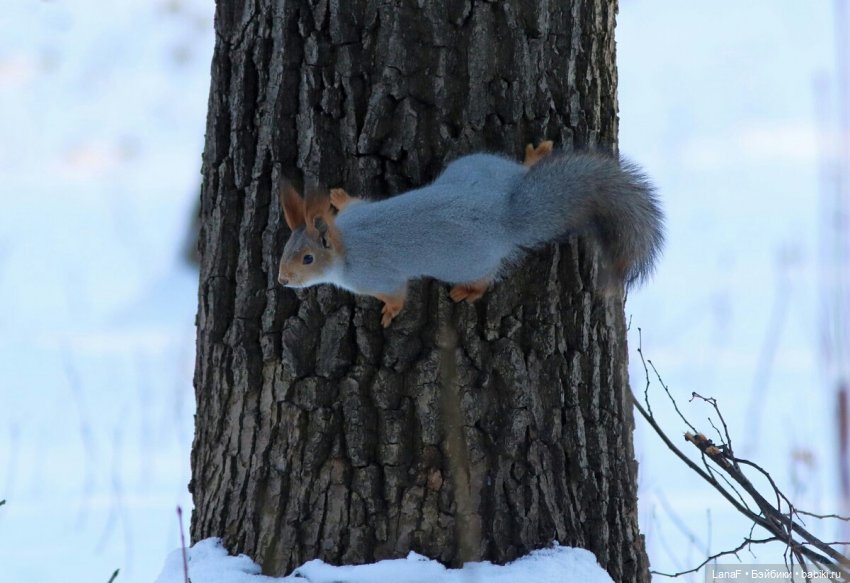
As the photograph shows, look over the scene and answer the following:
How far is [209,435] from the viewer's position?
2.16m

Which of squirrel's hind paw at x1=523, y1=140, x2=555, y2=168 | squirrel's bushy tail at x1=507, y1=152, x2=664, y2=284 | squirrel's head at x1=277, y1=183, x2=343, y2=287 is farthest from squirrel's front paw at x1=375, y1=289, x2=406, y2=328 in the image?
squirrel's hind paw at x1=523, y1=140, x2=555, y2=168

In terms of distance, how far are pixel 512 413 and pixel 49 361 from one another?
4021 mm

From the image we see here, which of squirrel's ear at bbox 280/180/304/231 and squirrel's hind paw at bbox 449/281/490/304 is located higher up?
squirrel's ear at bbox 280/180/304/231

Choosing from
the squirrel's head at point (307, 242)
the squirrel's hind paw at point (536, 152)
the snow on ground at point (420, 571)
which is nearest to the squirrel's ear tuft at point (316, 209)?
the squirrel's head at point (307, 242)

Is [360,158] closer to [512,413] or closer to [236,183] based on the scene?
[236,183]

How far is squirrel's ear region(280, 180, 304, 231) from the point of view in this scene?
190cm

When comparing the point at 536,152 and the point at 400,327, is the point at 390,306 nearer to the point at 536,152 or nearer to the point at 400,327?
the point at 400,327

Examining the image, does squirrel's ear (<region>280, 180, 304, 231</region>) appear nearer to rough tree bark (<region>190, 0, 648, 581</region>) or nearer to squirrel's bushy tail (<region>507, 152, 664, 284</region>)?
rough tree bark (<region>190, 0, 648, 581</region>)

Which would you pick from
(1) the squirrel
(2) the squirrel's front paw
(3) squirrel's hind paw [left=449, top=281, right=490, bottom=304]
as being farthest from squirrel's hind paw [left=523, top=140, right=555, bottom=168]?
(2) the squirrel's front paw

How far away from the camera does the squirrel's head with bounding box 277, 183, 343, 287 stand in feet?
6.22

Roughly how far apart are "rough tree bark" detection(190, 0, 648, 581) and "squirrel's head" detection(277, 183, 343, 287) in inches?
4.3

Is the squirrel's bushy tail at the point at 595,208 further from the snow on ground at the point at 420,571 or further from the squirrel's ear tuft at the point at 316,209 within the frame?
the snow on ground at the point at 420,571

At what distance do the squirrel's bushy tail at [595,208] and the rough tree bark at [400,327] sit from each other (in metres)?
0.08

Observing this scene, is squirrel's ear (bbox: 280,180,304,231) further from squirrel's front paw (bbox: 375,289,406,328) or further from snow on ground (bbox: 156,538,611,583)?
snow on ground (bbox: 156,538,611,583)
